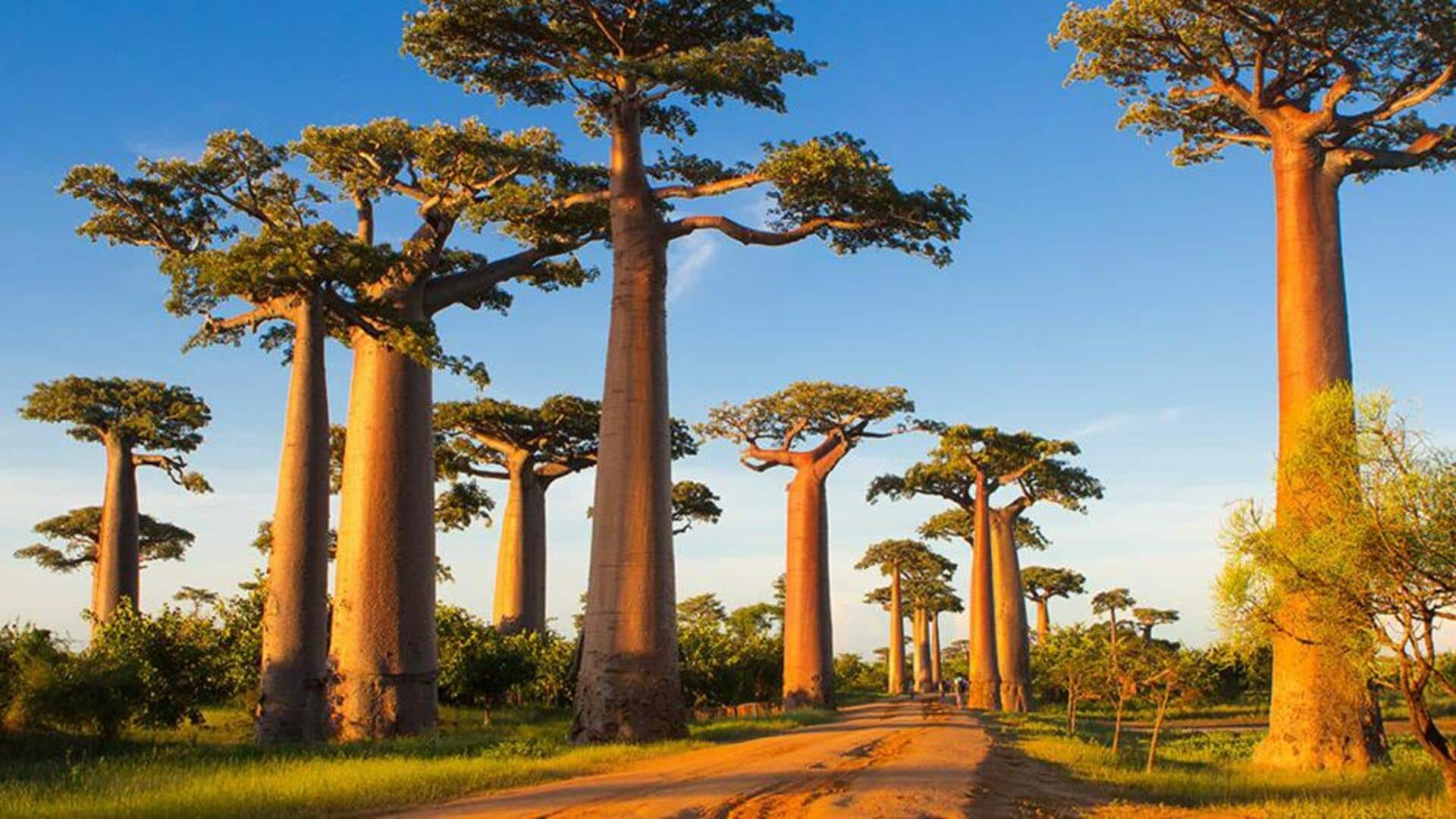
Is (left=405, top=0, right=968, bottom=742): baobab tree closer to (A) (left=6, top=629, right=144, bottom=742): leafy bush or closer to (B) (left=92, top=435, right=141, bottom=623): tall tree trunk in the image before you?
(A) (left=6, top=629, right=144, bottom=742): leafy bush

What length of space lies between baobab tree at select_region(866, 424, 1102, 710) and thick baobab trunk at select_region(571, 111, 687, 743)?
20376mm

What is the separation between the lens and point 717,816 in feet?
32.7

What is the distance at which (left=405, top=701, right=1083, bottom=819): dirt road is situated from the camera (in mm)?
10422

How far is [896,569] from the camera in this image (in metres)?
59.7

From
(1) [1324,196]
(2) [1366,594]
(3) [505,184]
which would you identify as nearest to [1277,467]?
(2) [1366,594]

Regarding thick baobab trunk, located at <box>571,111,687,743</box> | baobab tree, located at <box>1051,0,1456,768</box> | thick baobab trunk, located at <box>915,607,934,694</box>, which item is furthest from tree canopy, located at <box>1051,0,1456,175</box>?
thick baobab trunk, located at <box>915,607,934,694</box>

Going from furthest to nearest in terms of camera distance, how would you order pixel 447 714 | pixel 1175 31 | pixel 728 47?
pixel 447 714
pixel 1175 31
pixel 728 47

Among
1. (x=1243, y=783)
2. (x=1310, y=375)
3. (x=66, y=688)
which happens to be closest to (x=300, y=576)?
(x=66, y=688)

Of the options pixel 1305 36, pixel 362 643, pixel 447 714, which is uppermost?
pixel 1305 36

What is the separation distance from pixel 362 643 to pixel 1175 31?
16828mm

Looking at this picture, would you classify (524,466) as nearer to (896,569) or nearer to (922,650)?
(896,569)

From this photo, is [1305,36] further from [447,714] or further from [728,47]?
[447,714]

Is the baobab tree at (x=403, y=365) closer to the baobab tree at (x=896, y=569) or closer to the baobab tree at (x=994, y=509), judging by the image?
the baobab tree at (x=994, y=509)

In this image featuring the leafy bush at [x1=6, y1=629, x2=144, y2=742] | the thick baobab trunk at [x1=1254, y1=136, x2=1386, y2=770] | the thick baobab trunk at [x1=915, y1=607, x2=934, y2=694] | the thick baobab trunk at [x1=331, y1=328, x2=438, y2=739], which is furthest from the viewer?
the thick baobab trunk at [x1=915, y1=607, x2=934, y2=694]
